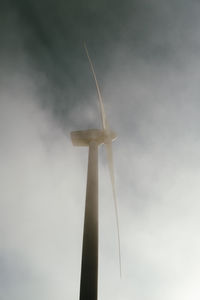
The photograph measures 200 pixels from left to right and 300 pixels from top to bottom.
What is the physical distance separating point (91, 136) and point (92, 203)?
571 cm

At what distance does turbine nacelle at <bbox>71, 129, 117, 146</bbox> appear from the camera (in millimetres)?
14398

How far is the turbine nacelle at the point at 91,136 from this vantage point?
14.4 m

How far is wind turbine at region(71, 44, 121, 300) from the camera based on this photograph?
7734mm

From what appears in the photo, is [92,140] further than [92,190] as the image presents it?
Yes

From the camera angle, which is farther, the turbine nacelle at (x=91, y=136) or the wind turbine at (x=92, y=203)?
the turbine nacelle at (x=91, y=136)

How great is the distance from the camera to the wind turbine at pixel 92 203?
7734mm

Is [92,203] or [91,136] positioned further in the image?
[91,136]

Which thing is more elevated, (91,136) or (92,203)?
(91,136)

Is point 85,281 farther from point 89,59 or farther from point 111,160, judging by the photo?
point 89,59

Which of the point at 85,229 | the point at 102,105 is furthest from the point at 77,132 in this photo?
the point at 85,229

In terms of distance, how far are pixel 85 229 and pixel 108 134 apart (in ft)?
21.8

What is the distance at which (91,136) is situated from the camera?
1453cm

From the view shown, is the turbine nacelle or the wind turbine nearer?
the wind turbine

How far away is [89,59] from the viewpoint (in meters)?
11.8
